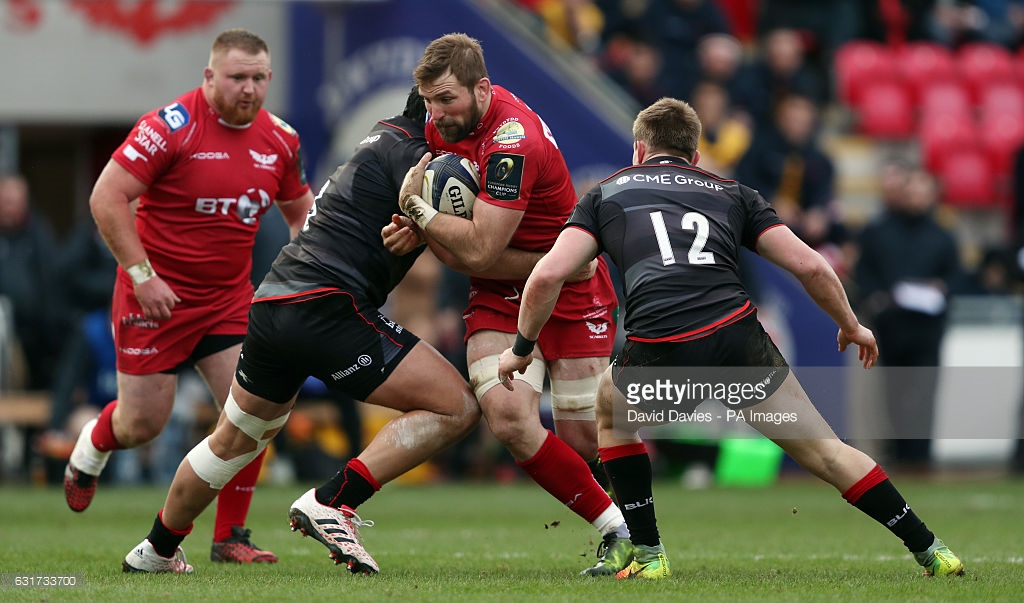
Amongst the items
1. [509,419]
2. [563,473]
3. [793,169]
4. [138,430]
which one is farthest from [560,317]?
[793,169]

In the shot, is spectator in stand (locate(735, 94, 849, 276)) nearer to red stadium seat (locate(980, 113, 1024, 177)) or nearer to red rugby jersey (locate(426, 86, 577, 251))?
red stadium seat (locate(980, 113, 1024, 177))

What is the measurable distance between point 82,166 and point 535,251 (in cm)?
1211

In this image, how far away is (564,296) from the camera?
7070 millimetres

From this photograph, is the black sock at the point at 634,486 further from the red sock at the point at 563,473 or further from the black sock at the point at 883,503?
the black sock at the point at 883,503

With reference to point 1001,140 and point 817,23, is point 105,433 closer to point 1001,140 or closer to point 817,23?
point 817,23

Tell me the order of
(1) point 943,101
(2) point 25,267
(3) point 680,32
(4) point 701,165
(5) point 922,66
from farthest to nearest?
(5) point 922,66 → (1) point 943,101 → (3) point 680,32 → (2) point 25,267 → (4) point 701,165

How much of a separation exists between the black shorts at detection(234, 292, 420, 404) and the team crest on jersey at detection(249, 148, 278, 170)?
53.3 inches

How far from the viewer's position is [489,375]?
677 centimetres

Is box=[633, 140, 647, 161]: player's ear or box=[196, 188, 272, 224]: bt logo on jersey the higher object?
box=[633, 140, 647, 161]: player's ear

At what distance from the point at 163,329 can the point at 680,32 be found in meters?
9.81

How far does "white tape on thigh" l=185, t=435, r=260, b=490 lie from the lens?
267 inches

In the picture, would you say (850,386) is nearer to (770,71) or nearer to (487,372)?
(770,71)

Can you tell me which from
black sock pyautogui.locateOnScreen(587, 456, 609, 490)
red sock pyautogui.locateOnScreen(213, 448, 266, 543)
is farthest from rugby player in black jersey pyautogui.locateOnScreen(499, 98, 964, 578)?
red sock pyautogui.locateOnScreen(213, 448, 266, 543)

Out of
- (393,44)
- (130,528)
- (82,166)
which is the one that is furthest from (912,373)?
(82,166)
